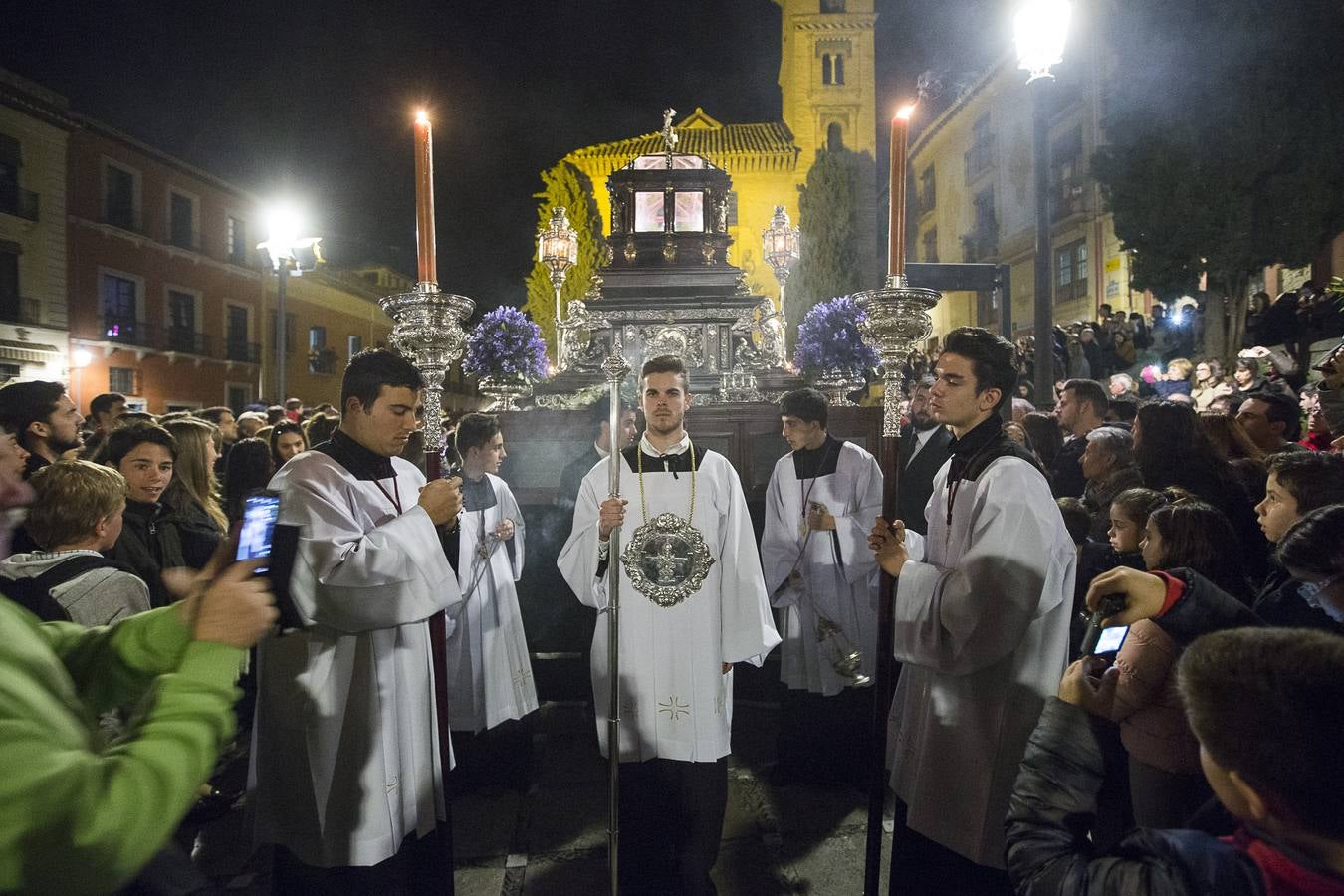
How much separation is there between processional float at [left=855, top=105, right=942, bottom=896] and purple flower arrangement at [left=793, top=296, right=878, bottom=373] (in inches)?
349

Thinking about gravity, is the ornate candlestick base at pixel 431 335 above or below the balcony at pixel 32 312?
below

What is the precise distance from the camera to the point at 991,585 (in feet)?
8.24

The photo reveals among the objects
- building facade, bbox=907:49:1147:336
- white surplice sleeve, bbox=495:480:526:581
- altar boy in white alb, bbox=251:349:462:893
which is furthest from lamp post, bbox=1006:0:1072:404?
building facade, bbox=907:49:1147:336

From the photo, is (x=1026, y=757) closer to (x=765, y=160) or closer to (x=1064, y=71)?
(x=1064, y=71)

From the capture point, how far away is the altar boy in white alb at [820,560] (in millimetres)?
5129

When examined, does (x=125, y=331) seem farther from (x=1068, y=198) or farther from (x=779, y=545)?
(x=1068, y=198)

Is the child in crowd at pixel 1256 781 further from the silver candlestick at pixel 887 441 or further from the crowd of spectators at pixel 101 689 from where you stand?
the crowd of spectators at pixel 101 689

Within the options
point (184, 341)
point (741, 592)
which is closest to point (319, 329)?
point (184, 341)

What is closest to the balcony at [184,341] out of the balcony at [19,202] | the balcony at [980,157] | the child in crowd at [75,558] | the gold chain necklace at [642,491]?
the balcony at [19,202]

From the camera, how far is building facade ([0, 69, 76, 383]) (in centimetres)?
2116

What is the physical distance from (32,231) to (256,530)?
2722cm

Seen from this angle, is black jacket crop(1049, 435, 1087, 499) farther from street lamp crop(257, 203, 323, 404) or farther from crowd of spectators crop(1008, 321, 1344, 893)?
street lamp crop(257, 203, 323, 404)

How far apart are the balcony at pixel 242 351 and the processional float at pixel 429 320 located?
99.3 ft

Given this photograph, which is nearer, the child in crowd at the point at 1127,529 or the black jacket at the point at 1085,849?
the black jacket at the point at 1085,849
